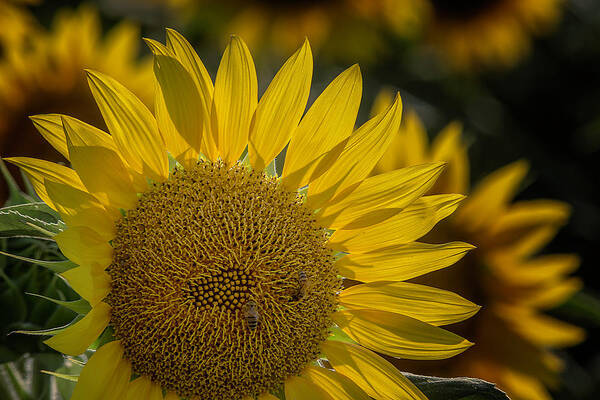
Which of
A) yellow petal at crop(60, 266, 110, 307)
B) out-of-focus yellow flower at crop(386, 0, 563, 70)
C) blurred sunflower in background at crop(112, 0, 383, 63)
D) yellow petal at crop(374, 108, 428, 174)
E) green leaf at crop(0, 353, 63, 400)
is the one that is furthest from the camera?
out-of-focus yellow flower at crop(386, 0, 563, 70)

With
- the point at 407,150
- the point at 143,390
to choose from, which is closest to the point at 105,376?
the point at 143,390

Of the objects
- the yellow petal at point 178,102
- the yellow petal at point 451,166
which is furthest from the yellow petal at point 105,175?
the yellow petal at point 451,166

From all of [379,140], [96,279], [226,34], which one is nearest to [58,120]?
[96,279]

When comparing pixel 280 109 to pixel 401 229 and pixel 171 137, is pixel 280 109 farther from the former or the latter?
pixel 401 229

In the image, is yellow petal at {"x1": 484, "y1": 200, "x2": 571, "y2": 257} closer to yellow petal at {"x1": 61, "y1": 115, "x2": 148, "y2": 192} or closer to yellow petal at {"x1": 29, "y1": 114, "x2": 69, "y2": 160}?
yellow petal at {"x1": 61, "y1": 115, "x2": 148, "y2": 192}

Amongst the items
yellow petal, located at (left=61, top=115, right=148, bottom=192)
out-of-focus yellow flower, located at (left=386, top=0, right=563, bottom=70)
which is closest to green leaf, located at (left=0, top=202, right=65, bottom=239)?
yellow petal, located at (left=61, top=115, right=148, bottom=192)

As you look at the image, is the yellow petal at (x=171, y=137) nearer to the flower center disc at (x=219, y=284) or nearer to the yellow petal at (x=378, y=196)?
the flower center disc at (x=219, y=284)
